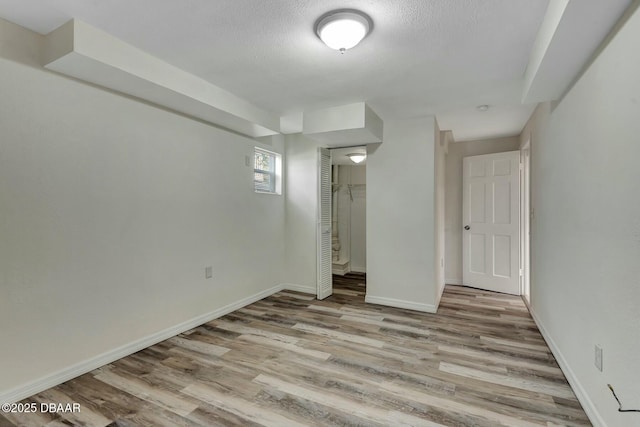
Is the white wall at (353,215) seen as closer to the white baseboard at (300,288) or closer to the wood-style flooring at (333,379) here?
the white baseboard at (300,288)

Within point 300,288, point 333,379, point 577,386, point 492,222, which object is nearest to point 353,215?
point 300,288

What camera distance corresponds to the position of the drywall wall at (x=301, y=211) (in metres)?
4.36

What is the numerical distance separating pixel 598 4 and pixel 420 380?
2.33 metres

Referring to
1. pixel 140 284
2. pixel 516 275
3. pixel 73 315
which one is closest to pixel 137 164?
pixel 140 284

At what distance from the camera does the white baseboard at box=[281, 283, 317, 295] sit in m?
4.36

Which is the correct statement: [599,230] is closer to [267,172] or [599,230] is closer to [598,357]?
[598,357]

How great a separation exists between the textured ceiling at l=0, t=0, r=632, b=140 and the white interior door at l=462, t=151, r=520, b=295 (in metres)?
1.59

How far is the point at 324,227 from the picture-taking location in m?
4.21

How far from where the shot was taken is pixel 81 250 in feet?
7.24

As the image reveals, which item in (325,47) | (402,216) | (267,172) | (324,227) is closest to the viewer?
(325,47)

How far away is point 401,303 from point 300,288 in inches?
59.0

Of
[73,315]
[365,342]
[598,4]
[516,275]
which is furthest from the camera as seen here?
[516,275]

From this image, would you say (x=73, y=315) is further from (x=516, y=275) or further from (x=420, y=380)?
(x=516, y=275)

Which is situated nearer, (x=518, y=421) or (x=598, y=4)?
(x=598, y=4)
